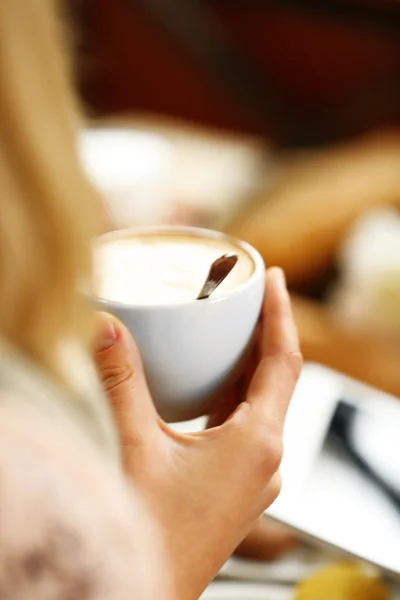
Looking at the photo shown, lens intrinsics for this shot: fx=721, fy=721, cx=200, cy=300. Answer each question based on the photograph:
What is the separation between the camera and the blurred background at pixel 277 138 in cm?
106

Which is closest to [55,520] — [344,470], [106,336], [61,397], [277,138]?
[61,397]

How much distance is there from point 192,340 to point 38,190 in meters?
0.17

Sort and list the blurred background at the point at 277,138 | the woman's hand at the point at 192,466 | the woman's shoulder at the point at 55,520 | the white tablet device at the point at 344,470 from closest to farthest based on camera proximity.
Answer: the woman's shoulder at the point at 55,520 < the woman's hand at the point at 192,466 < the white tablet device at the point at 344,470 < the blurred background at the point at 277,138

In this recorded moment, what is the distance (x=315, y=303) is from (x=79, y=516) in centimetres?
90

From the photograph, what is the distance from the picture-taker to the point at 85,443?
13.0 inches

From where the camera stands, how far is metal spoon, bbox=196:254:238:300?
487 mm

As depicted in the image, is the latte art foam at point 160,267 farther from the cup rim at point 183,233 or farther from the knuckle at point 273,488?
the knuckle at point 273,488

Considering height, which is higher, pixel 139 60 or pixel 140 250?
pixel 140 250

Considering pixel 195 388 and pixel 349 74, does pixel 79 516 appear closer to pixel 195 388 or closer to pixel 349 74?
pixel 195 388

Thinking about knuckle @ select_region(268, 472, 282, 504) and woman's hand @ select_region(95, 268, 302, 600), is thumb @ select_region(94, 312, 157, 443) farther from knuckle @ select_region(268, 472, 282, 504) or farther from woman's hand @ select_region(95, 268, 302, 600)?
knuckle @ select_region(268, 472, 282, 504)

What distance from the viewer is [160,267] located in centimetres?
53

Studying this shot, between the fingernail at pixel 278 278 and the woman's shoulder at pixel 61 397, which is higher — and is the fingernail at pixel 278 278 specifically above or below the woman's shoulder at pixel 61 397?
below

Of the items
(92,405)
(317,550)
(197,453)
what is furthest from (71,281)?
(317,550)

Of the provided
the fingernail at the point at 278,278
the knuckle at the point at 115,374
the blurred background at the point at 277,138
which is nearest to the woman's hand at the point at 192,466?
the knuckle at the point at 115,374
